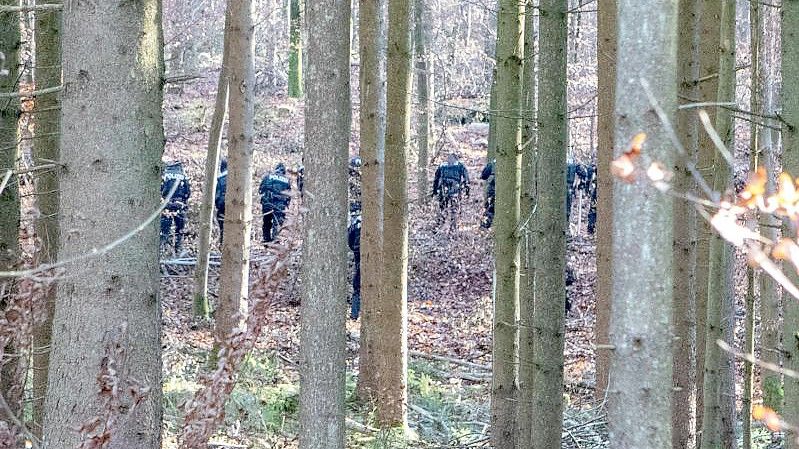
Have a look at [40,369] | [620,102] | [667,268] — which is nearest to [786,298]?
[667,268]

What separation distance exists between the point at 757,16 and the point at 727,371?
266 cm

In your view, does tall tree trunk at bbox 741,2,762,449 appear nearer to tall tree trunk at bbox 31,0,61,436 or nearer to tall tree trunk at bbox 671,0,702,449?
tall tree trunk at bbox 671,0,702,449

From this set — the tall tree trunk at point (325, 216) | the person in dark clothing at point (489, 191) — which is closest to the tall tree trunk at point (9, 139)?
the tall tree trunk at point (325, 216)

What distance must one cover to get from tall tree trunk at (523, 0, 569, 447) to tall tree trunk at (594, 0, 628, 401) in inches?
75.9

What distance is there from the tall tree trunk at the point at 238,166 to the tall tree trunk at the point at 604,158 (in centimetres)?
327

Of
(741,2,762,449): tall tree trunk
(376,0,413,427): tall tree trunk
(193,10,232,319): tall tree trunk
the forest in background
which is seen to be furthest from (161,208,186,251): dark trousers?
(741,2,762,449): tall tree trunk

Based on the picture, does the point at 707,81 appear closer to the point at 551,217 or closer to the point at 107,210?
the point at 551,217

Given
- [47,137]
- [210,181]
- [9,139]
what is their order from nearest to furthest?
1. [9,139]
2. [47,137]
3. [210,181]

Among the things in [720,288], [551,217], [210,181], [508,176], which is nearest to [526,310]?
[508,176]

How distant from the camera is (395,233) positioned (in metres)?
7.86

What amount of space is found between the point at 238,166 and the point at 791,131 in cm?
585

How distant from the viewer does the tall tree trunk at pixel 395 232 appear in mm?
7805

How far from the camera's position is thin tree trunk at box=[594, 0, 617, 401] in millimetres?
7861

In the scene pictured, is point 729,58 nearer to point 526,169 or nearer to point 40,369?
point 526,169
